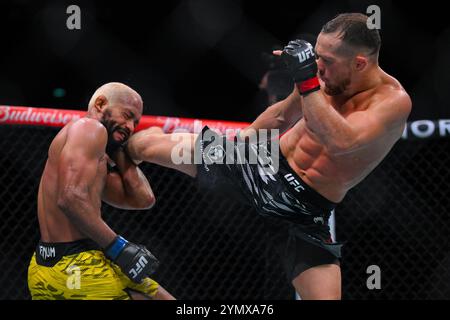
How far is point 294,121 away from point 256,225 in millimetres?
1115

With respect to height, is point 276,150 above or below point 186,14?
below

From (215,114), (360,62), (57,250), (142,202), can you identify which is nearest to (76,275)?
(57,250)

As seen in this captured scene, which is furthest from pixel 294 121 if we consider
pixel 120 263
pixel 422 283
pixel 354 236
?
pixel 422 283

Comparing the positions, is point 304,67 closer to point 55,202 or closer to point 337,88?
point 337,88

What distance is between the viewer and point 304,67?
2.03 metres

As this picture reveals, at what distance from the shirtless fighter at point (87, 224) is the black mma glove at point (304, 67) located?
54 cm

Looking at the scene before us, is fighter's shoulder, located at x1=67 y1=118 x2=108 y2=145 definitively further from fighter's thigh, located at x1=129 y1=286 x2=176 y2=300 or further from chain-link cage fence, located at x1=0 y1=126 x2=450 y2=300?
chain-link cage fence, located at x1=0 y1=126 x2=450 y2=300

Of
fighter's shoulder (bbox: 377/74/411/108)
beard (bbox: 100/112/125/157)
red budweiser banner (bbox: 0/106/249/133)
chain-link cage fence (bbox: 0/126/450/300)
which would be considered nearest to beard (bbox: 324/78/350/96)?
fighter's shoulder (bbox: 377/74/411/108)

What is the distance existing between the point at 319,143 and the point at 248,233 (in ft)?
4.19

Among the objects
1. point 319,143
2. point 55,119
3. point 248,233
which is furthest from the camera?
point 248,233

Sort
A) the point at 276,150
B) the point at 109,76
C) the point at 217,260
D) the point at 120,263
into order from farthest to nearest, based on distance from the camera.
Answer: the point at 109,76
the point at 217,260
the point at 276,150
the point at 120,263

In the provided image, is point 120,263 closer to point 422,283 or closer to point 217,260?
point 217,260

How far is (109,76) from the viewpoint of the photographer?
3.66m

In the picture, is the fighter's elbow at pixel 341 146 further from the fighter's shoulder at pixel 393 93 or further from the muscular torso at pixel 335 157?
the fighter's shoulder at pixel 393 93
